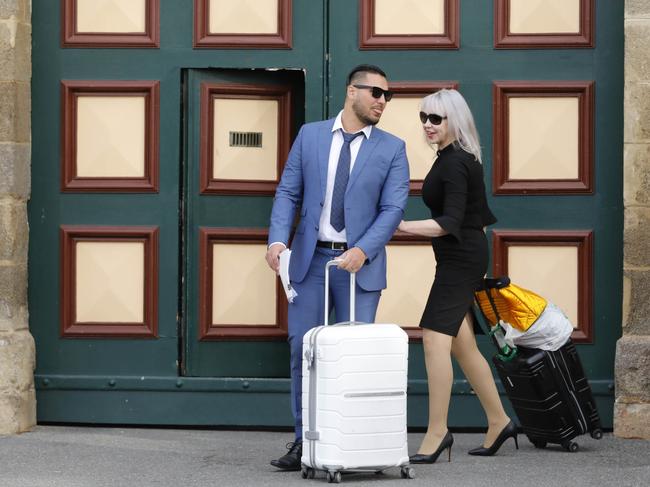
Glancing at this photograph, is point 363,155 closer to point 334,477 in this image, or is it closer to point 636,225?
point 334,477

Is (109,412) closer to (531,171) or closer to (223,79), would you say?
(223,79)

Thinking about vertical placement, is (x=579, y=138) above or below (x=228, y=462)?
above

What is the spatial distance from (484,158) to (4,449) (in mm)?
2998

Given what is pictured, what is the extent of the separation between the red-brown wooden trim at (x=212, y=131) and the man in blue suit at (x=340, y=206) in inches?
52.6

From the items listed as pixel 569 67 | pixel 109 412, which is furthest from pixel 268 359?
pixel 569 67

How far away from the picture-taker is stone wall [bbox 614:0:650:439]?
30.3 feet

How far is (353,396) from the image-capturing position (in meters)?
7.77

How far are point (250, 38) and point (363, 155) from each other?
5.42 ft

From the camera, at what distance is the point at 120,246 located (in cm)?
967

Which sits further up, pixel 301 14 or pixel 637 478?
pixel 301 14

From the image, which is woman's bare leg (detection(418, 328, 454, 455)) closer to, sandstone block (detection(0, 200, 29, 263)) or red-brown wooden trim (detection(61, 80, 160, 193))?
red-brown wooden trim (detection(61, 80, 160, 193))

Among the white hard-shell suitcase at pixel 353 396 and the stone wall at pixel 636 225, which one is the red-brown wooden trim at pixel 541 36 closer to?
the stone wall at pixel 636 225

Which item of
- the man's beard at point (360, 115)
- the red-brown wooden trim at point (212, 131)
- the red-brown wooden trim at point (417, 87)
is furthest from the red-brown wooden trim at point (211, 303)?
the man's beard at point (360, 115)

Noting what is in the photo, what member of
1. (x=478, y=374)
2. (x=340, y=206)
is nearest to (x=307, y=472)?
(x=478, y=374)
